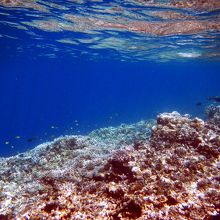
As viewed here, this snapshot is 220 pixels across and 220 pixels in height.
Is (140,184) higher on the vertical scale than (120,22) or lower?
lower

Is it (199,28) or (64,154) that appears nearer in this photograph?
(64,154)

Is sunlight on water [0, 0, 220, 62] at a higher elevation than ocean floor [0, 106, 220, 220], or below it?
higher

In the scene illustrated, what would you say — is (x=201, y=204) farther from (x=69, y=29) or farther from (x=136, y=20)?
(x=69, y=29)

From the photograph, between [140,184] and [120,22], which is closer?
[140,184]

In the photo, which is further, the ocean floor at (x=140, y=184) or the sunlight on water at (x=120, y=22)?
the sunlight on water at (x=120, y=22)

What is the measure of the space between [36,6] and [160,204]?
55.7ft

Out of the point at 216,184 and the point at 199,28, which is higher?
the point at 199,28

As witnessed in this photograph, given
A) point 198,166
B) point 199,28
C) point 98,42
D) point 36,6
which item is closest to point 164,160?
point 198,166

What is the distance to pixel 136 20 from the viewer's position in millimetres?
20797

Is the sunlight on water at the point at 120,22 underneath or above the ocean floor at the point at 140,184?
above

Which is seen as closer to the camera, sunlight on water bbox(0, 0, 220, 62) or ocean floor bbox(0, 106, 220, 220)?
ocean floor bbox(0, 106, 220, 220)

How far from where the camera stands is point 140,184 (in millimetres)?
6578

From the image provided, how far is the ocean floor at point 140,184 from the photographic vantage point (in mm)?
5941

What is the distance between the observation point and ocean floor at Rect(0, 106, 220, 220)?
594cm
